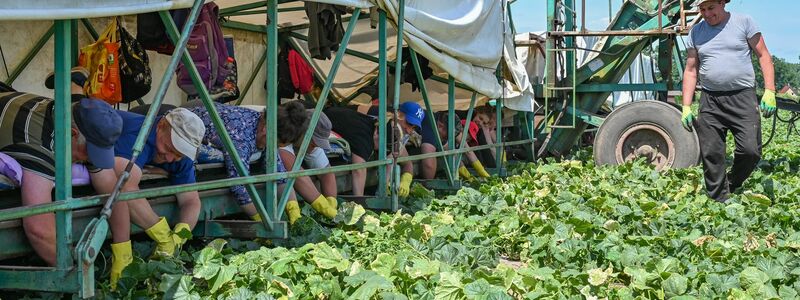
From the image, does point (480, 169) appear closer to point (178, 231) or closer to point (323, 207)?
point (323, 207)

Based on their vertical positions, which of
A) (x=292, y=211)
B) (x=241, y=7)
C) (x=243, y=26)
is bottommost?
(x=292, y=211)

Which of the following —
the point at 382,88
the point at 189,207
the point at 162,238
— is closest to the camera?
the point at 162,238

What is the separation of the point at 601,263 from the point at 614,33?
609 cm

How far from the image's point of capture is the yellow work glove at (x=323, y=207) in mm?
5621

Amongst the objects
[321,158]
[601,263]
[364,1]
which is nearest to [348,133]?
[321,158]

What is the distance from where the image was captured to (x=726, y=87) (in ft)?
22.4

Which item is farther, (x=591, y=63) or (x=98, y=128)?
(x=591, y=63)

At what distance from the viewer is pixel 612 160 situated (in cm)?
998

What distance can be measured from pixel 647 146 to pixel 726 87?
3107mm

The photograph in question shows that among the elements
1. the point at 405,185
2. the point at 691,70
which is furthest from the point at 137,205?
the point at 691,70

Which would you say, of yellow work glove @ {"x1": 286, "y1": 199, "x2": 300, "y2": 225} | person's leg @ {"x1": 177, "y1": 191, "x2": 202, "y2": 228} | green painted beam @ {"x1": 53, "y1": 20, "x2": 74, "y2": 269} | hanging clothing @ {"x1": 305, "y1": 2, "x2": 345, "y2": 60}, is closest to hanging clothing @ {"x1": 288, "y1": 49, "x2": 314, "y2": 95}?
hanging clothing @ {"x1": 305, "y1": 2, "x2": 345, "y2": 60}

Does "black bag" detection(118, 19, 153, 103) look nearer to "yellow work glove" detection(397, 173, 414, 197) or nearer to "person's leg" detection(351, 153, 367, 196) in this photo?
"person's leg" detection(351, 153, 367, 196)

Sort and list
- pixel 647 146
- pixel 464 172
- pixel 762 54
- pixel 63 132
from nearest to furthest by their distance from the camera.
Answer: pixel 63 132 → pixel 762 54 → pixel 464 172 → pixel 647 146

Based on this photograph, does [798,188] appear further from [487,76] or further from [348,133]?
[348,133]
